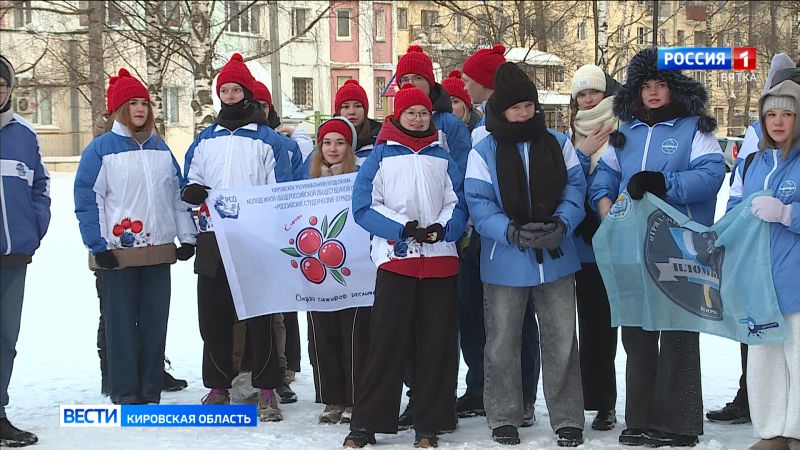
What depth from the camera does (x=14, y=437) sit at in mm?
6008

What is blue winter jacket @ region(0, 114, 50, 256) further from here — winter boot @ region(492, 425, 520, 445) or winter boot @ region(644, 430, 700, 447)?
winter boot @ region(644, 430, 700, 447)

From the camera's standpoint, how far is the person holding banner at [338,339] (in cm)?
650

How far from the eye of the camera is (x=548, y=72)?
27312 mm

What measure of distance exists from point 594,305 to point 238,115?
2555 millimetres

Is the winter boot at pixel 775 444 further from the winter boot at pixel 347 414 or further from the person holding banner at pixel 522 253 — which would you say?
the winter boot at pixel 347 414

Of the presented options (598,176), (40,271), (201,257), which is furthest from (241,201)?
(40,271)

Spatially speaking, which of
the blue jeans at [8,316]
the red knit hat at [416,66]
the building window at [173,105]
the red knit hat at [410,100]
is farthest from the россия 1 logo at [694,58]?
the building window at [173,105]

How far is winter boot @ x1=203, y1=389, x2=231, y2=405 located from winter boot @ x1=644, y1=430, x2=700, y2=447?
2.75m

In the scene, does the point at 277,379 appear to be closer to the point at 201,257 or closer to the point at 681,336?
the point at 201,257

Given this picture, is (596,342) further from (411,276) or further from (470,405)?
(411,276)

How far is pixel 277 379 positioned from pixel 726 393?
3.06 m

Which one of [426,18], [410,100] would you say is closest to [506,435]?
[410,100]

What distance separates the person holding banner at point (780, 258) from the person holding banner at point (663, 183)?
0.31 metres

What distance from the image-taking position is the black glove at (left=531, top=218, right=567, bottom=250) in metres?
5.73
